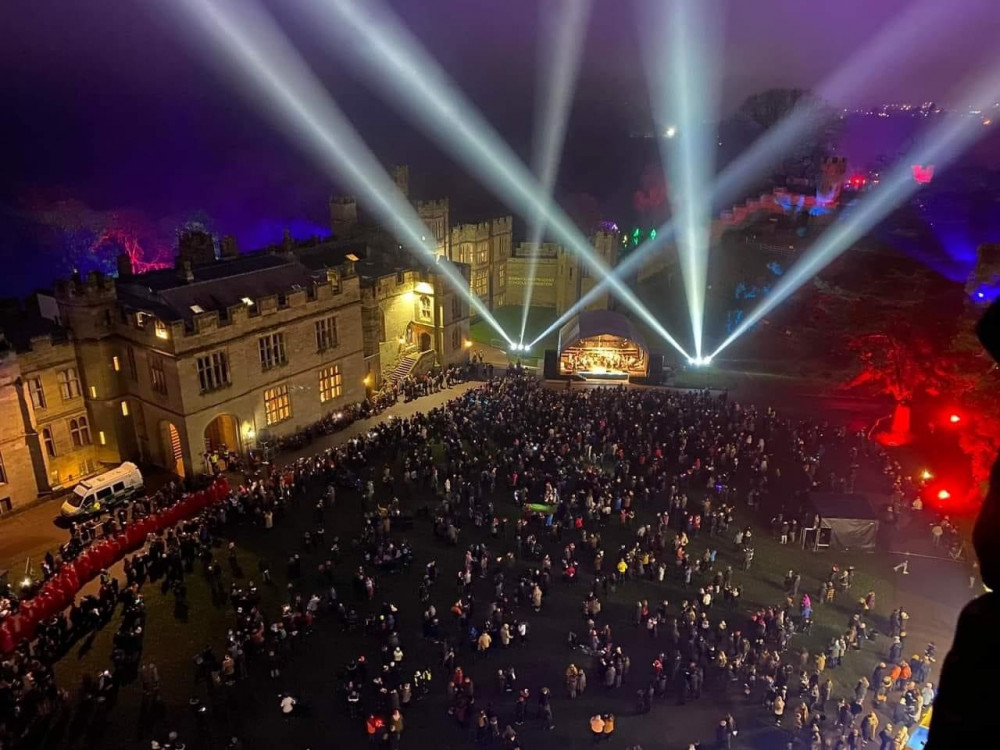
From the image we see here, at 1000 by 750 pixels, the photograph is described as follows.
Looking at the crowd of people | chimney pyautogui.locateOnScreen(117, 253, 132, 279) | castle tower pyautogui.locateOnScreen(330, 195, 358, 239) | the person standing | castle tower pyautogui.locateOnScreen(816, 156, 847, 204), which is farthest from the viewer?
castle tower pyautogui.locateOnScreen(816, 156, 847, 204)

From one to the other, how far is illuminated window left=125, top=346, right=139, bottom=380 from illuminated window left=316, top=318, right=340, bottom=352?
31.6 feet

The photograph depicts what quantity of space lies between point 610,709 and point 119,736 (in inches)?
558

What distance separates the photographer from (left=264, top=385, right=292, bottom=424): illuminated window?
3900cm

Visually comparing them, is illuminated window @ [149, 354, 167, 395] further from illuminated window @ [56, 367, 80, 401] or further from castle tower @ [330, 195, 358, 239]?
castle tower @ [330, 195, 358, 239]

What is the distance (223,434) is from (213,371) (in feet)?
15.0

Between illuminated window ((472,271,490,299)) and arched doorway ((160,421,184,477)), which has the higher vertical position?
illuminated window ((472,271,490,299))

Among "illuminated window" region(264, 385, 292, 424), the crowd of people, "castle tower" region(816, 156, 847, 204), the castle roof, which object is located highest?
"castle tower" region(816, 156, 847, 204)

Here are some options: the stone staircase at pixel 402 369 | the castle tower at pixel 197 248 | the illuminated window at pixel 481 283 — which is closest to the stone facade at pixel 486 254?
the illuminated window at pixel 481 283

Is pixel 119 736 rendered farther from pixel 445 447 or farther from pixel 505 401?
pixel 505 401

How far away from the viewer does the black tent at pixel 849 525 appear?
95.3ft

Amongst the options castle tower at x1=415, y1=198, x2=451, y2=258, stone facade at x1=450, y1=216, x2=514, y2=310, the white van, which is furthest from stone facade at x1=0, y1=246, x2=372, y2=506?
stone facade at x1=450, y1=216, x2=514, y2=310

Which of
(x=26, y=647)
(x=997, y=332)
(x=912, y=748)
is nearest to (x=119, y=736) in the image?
(x=26, y=647)

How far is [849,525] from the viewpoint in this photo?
95.6 ft

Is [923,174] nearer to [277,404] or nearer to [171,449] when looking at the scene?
[277,404]
